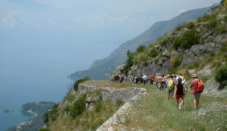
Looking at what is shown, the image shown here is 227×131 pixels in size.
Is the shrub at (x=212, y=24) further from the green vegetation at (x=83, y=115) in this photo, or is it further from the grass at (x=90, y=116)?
the grass at (x=90, y=116)

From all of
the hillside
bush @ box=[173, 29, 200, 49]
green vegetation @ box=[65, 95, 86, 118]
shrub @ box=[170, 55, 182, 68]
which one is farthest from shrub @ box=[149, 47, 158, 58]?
green vegetation @ box=[65, 95, 86, 118]

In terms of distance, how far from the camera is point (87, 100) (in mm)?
27359

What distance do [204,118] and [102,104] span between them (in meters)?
16.4

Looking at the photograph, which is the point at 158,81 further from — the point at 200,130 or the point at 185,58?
the point at 200,130

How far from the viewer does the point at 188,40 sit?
1091 inches

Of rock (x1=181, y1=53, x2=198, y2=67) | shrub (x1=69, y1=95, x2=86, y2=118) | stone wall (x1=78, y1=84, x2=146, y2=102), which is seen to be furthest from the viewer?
shrub (x1=69, y1=95, x2=86, y2=118)

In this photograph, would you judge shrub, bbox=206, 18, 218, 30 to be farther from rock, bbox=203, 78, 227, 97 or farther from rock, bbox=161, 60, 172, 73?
rock, bbox=203, 78, 227, 97

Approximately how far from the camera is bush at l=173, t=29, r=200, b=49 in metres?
27.5

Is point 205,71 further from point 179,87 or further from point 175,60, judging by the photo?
point 179,87

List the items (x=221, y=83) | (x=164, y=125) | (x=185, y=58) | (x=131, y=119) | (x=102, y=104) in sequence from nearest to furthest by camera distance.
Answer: (x=164, y=125) < (x=131, y=119) < (x=221, y=83) < (x=102, y=104) < (x=185, y=58)

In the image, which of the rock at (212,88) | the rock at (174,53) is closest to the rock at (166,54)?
the rock at (174,53)

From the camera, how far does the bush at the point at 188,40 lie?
1083 inches

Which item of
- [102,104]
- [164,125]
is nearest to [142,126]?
[164,125]

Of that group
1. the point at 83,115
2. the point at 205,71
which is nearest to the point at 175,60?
the point at 205,71
